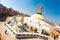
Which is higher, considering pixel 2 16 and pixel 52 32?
pixel 2 16

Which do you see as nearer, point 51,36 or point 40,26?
point 51,36

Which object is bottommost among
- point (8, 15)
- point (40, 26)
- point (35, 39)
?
point (35, 39)

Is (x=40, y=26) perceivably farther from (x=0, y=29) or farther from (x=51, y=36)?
(x=0, y=29)

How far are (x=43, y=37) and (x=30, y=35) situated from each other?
73.9 inches

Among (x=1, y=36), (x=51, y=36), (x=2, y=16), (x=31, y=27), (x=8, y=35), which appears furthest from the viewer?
(x=2, y=16)

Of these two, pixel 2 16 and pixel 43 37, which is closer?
pixel 43 37

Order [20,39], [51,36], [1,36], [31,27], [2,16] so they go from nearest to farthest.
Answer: [20,39] → [51,36] → [1,36] → [31,27] → [2,16]

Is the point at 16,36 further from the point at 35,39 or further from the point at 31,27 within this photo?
the point at 31,27

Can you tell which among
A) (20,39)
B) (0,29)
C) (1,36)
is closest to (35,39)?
(20,39)

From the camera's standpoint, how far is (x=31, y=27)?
2414 centimetres

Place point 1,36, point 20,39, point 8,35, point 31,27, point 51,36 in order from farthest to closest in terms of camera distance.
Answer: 1. point 31,27
2. point 1,36
3. point 8,35
4. point 51,36
5. point 20,39

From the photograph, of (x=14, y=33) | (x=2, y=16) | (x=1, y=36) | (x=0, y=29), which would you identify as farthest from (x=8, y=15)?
(x=14, y=33)

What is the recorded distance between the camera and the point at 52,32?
19.9 meters

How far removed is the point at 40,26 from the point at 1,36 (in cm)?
642
